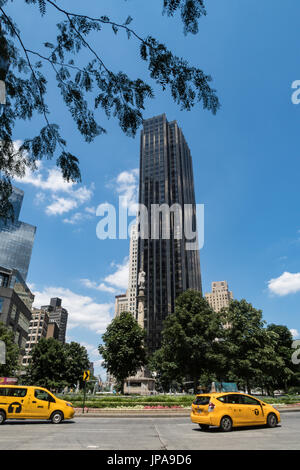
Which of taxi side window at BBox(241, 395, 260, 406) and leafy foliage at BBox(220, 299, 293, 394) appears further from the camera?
leafy foliage at BBox(220, 299, 293, 394)

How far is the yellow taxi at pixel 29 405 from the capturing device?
14.3 meters

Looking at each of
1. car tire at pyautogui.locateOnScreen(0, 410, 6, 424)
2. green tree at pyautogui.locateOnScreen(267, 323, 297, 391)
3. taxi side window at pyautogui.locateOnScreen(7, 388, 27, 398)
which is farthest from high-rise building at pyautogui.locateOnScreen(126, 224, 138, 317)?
car tire at pyautogui.locateOnScreen(0, 410, 6, 424)

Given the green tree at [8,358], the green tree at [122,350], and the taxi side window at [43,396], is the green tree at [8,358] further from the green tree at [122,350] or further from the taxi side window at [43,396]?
the taxi side window at [43,396]

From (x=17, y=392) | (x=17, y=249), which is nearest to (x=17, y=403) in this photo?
(x=17, y=392)

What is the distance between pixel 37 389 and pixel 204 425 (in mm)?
8780

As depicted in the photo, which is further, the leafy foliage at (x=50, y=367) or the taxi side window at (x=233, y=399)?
the leafy foliage at (x=50, y=367)

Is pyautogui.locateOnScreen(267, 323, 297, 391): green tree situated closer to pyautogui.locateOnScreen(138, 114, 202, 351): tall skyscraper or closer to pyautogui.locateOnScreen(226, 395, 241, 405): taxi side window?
pyautogui.locateOnScreen(226, 395, 241, 405): taxi side window

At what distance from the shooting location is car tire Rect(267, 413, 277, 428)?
39.7 ft

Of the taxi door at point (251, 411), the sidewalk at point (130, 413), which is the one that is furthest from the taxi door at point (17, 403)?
the taxi door at point (251, 411)

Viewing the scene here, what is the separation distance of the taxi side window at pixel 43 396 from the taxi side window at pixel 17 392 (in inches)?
23.0

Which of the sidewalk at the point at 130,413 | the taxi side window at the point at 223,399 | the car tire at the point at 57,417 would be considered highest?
the taxi side window at the point at 223,399
